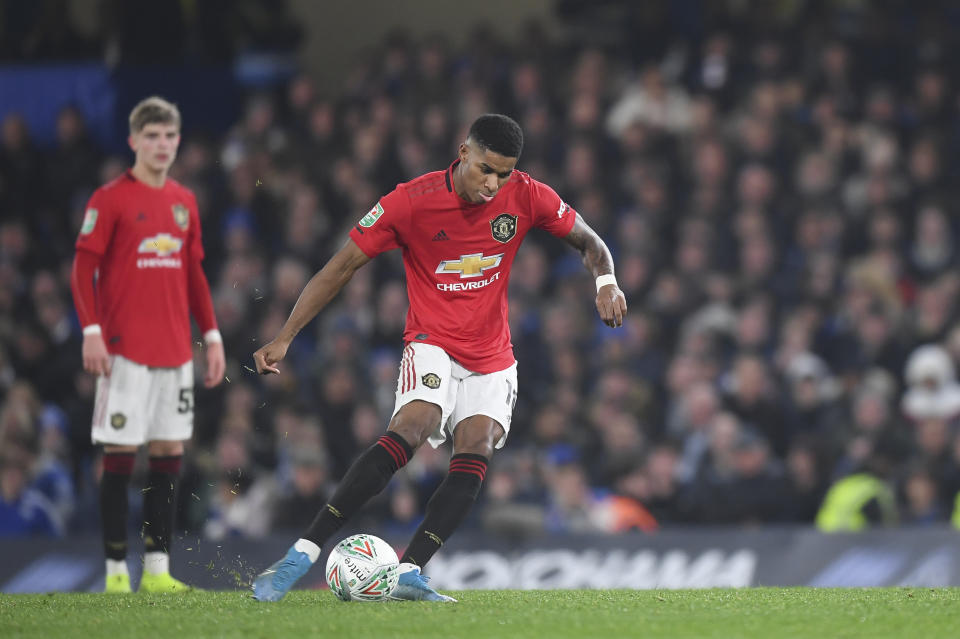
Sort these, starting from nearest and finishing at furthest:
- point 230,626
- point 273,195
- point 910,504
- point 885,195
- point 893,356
Answer: 1. point 230,626
2. point 910,504
3. point 893,356
4. point 885,195
5. point 273,195

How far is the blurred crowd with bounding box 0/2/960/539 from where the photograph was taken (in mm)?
10977

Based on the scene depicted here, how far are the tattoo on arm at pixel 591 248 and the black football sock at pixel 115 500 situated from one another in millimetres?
2583

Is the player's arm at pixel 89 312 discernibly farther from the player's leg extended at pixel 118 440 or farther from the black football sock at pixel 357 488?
the black football sock at pixel 357 488

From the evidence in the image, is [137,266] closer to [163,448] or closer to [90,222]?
[90,222]

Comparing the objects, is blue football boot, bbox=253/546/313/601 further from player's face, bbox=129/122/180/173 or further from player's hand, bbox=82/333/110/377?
player's face, bbox=129/122/180/173

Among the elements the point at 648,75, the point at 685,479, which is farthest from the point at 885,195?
the point at 685,479

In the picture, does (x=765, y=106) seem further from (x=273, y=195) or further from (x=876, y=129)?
(x=273, y=195)

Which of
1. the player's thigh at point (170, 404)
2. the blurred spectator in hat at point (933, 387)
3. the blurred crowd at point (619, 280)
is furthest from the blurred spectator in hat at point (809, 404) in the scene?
the player's thigh at point (170, 404)

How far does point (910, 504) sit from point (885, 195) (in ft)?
11.1

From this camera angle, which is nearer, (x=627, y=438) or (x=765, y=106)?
(x=627, y=438)

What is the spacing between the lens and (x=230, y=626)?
531 cm

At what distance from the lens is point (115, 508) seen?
291 inches

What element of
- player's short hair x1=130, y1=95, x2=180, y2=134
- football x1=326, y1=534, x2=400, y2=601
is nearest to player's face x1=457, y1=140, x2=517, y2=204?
football x1=326, y1=534, x2=400, y2=601

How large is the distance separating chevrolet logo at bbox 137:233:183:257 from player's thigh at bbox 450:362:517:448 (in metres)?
1.96
